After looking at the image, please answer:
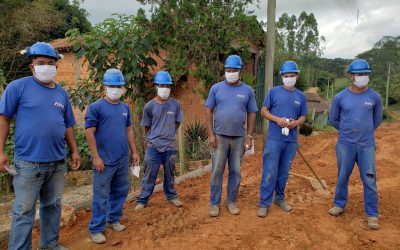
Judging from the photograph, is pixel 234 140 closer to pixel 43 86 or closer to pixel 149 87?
pixel 43 86

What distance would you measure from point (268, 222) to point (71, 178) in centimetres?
568

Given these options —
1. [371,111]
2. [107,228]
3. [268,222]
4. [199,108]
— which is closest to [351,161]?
[371,111]

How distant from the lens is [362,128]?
454 cm

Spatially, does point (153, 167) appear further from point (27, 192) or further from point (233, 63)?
point (27, 192)

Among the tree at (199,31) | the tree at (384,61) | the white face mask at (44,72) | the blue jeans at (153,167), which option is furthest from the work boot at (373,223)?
the tree at (384,61)

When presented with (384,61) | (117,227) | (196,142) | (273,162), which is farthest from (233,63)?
(384,61)

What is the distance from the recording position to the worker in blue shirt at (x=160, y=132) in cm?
503

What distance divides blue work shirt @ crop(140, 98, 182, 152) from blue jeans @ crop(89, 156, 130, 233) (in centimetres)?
74

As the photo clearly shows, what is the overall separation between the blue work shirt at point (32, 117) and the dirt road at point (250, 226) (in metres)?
1.27

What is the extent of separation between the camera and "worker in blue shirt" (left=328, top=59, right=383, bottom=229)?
454cm

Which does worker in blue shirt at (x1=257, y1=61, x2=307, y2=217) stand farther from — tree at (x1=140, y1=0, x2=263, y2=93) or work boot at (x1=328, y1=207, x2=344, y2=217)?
tree at (x1=140, y1=0, x2=263, y2=93)

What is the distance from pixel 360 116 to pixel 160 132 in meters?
2.54

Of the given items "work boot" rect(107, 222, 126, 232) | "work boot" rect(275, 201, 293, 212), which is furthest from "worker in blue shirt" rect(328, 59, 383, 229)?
"work boot" rect(107, 222, 126, 232)

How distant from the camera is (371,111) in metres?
4.57
